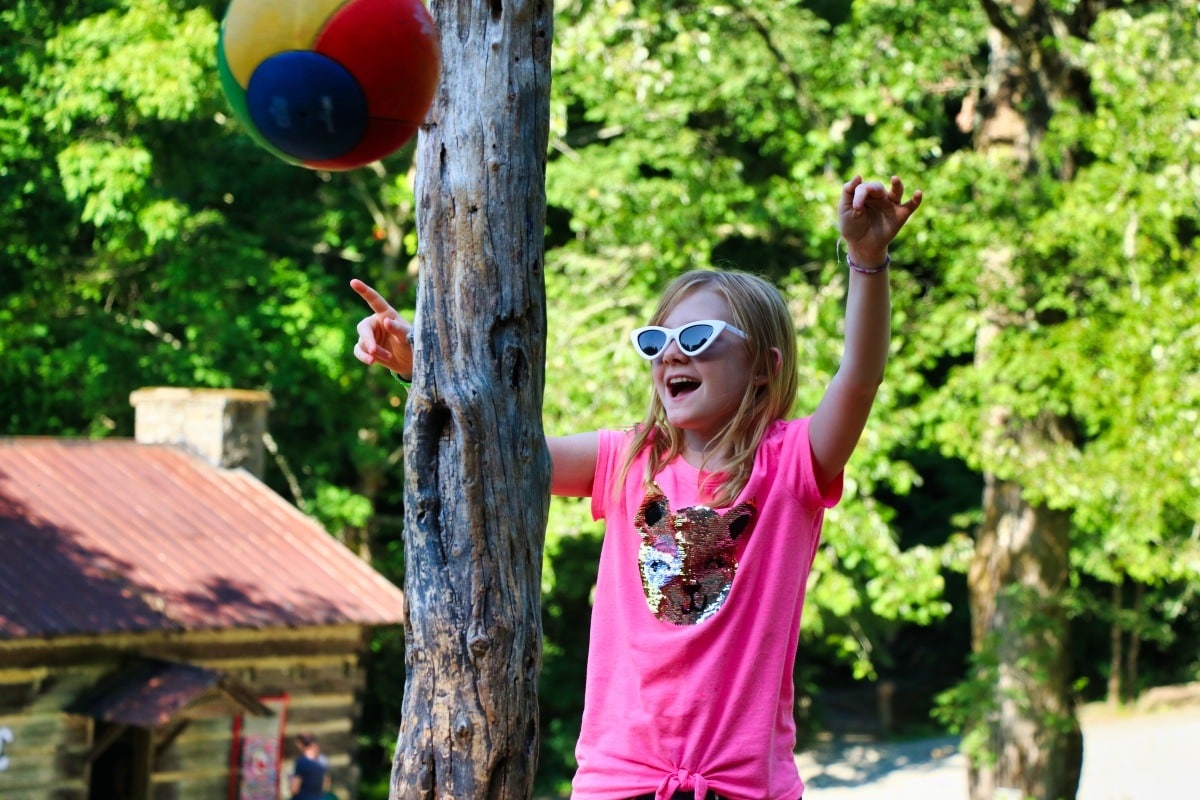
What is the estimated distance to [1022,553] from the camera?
488 inches

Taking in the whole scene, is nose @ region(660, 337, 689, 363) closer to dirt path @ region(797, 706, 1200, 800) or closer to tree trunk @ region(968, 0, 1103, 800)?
tree trunk @ region(968, 0, 1103, 800)

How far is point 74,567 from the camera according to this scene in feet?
39.2

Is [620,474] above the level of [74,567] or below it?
above

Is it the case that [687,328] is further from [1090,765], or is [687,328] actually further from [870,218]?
[1090,765]

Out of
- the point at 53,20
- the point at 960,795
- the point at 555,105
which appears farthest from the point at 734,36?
the point at 960,795

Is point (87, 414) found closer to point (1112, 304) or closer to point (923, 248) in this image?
point (923, 248)

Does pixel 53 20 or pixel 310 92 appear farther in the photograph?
pixel 53 20

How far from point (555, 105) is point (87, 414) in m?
8.11

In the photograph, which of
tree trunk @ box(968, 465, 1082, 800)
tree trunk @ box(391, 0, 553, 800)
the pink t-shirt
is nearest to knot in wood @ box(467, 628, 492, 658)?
tree trunk @ box(391, 0, 553, 800)

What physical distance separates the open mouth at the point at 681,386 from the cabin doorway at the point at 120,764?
32.0 feet

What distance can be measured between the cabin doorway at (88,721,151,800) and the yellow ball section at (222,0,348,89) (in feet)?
32.1

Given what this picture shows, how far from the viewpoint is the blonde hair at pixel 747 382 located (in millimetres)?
3258

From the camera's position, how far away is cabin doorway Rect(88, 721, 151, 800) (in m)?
12.1

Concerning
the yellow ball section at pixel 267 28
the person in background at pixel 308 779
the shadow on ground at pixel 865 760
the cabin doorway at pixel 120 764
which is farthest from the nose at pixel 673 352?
the shadow on ground at pixel 865 760
